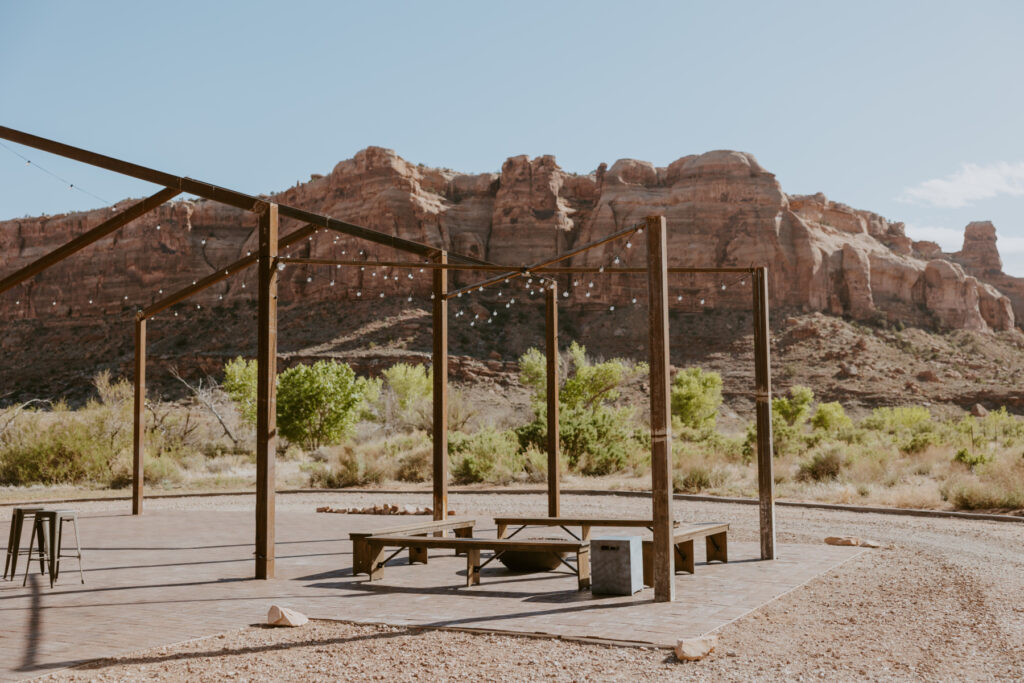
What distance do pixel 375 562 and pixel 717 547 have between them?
344 centimetres

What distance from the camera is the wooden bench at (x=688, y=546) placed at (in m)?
7.32

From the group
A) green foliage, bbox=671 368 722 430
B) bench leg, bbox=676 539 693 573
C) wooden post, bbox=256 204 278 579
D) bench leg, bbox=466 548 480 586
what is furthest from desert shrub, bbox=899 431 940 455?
green foliage, bbox=671 368 722 430

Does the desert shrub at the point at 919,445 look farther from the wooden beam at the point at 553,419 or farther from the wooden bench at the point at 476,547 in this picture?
the wooden bench at the point at 476,547

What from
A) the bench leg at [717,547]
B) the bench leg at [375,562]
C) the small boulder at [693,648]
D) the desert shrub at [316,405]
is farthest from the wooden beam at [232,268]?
the desert shrub at [316,405]

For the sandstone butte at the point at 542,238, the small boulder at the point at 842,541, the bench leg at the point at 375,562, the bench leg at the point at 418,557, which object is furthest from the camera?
the sandstone butte at the point at 542,238

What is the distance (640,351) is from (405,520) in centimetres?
5647

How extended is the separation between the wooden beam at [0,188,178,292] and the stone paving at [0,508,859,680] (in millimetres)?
3751

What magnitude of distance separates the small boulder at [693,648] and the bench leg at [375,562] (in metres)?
3.55

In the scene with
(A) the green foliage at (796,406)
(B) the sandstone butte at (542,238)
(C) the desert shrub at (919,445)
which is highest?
(B) the sandstone butte at (542,238)

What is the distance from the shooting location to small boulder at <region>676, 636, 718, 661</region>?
480 centimetres

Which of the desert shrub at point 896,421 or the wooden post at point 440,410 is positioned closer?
the wooden post at point 440,410

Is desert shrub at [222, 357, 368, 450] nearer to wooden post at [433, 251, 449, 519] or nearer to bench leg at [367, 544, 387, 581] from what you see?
wooden post at [433, 251, 449, 519]

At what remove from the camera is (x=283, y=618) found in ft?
19.1

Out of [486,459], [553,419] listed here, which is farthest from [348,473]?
[553,419]
